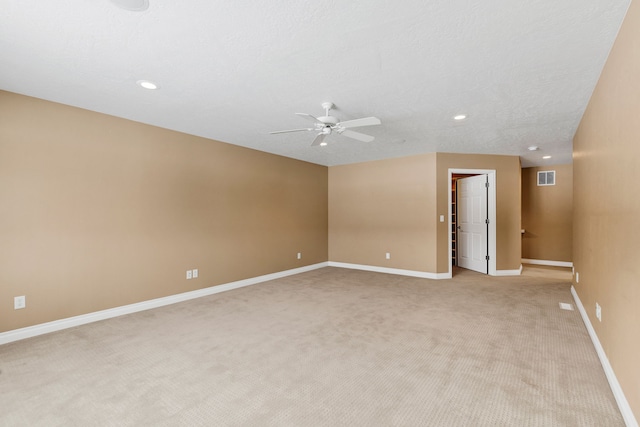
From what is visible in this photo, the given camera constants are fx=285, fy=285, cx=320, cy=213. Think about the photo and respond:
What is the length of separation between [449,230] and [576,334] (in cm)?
286

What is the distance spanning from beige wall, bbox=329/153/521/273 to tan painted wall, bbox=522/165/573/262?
194 cm

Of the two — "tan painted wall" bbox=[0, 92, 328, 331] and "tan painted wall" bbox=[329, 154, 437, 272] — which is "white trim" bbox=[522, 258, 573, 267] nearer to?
"tan painted wall" bbox=[329, 154, 437, 272]

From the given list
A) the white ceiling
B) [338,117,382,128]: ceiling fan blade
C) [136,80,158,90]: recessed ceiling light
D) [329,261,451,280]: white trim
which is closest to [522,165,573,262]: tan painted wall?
[329,261,451,280]: white trim

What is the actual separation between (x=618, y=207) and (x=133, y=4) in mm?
3440

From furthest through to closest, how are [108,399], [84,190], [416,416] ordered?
1. [84,190]
2. [108,399]
3. [416,416]

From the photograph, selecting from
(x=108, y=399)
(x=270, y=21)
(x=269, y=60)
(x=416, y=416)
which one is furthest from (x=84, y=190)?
(x=416, y=416)

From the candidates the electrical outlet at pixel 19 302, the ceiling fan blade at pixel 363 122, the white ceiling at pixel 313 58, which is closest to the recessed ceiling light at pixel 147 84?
the white ceiling at pixel 313 58

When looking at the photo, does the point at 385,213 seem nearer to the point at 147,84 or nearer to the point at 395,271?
the point at 395,271

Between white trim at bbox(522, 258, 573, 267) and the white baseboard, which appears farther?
white trim at bbox(522, 258, 573, 267)

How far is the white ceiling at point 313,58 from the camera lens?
1.75 metres

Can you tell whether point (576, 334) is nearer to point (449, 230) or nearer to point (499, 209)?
point (449, 230)

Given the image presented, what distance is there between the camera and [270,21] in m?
1.83

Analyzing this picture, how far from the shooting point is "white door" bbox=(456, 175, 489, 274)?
19.3 feet

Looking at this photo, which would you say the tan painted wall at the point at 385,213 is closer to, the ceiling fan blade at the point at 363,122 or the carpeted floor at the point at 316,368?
the carpeted floor at the point at 316,368
